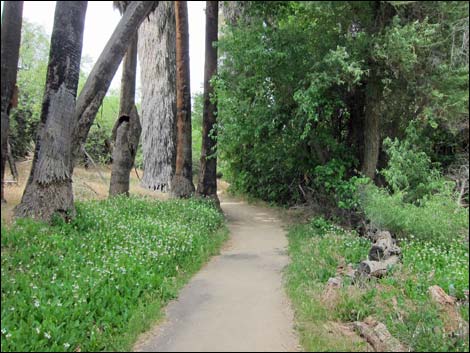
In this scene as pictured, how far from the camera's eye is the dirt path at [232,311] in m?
5.17

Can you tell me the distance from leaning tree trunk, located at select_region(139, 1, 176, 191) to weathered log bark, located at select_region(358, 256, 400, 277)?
1334cm

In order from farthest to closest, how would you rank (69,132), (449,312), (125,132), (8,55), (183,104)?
(183,104)
(125,132)
(69,132)
(449,312)
(8,55)

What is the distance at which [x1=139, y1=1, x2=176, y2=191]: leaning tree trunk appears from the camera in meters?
20.0

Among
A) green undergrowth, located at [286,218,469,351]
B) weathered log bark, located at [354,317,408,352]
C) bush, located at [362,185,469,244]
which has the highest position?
bush, located at [362,185,469,244]

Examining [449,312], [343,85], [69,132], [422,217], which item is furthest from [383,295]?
[343,85]

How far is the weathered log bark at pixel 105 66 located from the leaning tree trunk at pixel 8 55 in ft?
12.8

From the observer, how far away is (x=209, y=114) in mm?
15430

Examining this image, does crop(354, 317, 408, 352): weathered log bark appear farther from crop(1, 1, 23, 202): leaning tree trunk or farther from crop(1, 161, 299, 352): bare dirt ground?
crop(1, 1, 23, 202): leaning tree trunk

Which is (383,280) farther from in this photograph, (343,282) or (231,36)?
(231,36)

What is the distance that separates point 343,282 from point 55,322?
400 centimetres

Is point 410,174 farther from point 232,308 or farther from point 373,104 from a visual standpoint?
point 232,308

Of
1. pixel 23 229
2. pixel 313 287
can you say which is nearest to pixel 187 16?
pixel 23 229

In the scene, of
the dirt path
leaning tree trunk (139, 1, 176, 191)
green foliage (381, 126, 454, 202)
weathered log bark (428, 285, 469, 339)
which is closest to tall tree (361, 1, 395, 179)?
green foliage (381, 126, 454, 202)

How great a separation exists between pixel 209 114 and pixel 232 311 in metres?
10.0
